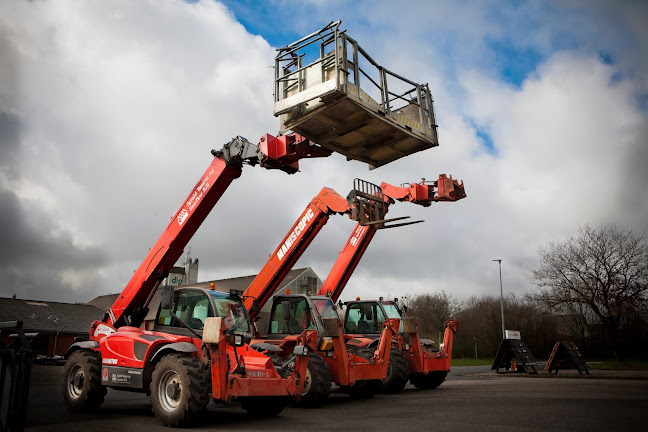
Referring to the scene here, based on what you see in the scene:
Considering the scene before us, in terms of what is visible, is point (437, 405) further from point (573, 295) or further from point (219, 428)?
point (573, 295)

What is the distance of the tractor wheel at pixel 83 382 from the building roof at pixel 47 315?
31.5m

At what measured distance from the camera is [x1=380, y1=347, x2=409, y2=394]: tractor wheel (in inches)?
518

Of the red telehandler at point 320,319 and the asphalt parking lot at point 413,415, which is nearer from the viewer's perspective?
the asphalt parking lot at point 413,415

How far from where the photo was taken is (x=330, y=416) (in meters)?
9.05

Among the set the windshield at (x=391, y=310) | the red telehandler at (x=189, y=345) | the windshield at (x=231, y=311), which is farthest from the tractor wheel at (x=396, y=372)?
the windshield at (x=231, y=311)

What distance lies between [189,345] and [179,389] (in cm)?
68

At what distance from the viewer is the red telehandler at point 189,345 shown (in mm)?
7625

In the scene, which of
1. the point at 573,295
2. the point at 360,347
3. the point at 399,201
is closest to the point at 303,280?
the point at 573,295

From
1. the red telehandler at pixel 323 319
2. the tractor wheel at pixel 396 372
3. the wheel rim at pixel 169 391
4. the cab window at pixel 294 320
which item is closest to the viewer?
the wheel rim at pixel 169 391

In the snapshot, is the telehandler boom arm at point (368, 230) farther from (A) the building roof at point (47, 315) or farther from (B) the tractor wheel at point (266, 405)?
(A) the building roof at point (47, 315)

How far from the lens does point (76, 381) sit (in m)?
9.79

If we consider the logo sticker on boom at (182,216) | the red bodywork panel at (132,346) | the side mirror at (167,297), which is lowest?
the red bodywork panel at (132,346)

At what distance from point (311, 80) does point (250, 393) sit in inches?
197

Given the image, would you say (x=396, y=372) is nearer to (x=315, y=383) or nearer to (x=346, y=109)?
(x=315, y=383)
